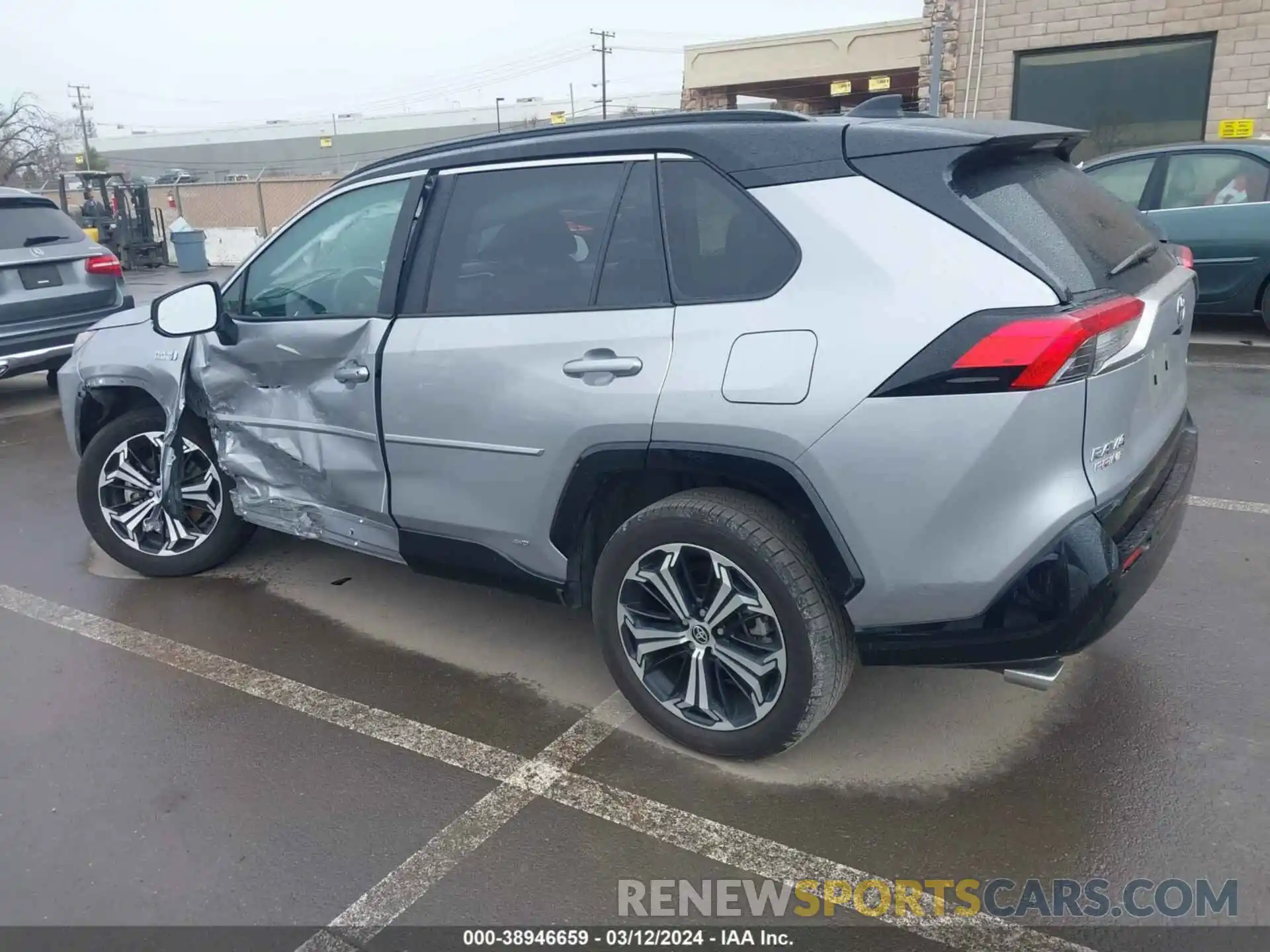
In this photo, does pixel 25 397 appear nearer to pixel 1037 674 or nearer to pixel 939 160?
pixel 939 160

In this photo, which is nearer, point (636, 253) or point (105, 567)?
point (636, 253)

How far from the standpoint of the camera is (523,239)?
3.29 metres

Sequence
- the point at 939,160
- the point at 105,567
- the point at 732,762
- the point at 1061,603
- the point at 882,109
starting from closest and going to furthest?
the point at 1061,603 < the point at 939,160 < the point at 732,762 < the point at 882,109 < the point at 105,567

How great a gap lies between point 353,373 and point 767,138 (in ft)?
5.53

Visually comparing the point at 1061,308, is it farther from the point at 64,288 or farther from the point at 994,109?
the point at 994,109

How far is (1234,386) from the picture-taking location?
23.2 ft

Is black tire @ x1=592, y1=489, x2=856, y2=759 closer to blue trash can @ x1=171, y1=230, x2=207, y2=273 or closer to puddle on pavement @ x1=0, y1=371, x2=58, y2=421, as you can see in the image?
puddle on pavement @ x1=0, y1=371, x2=58, y2=421

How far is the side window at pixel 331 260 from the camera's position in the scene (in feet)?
12.0

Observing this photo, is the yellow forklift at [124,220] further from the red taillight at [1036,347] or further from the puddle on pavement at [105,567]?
the red taillight at [1036,347]

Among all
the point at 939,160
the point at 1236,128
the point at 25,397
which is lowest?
the point at 25,397

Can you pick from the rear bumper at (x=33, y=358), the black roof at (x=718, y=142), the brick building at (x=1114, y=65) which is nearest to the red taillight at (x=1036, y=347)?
the black roof at (x=718, y=142)

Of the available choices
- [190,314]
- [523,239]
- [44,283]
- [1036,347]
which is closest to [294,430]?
[190,314]

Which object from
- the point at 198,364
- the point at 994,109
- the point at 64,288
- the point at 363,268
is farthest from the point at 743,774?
the point at 994,109
